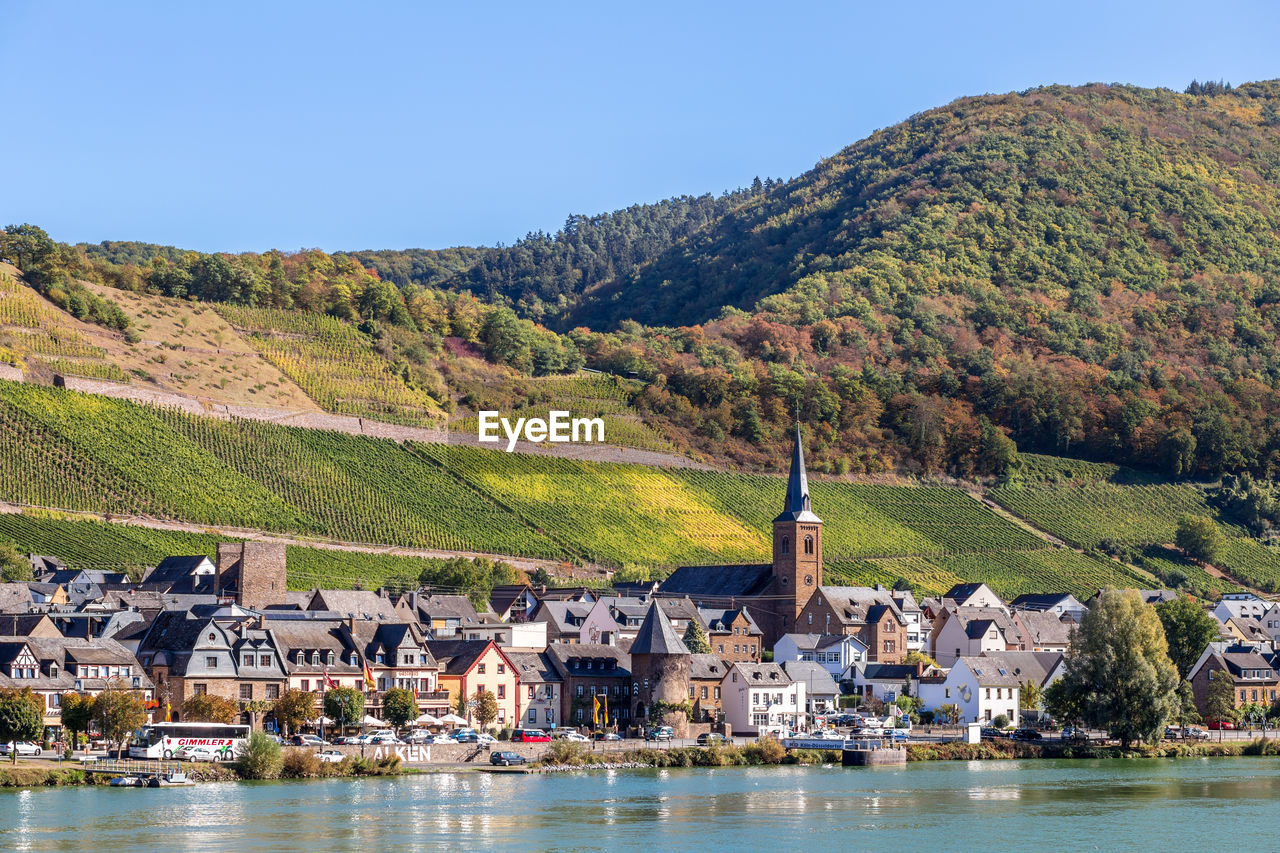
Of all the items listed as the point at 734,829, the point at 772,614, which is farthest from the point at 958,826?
the point at 772,614

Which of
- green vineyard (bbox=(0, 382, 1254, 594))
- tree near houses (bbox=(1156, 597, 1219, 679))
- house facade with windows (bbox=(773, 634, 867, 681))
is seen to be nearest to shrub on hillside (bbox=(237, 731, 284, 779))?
house facade with windows (bbox=(773, 634, 867, 681))

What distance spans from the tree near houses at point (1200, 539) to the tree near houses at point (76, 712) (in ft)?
286

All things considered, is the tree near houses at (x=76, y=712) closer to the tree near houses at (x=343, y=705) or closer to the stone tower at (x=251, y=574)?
the tree near houses at (x=343, y=705)

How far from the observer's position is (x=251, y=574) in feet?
278

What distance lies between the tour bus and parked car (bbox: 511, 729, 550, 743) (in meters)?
11.4

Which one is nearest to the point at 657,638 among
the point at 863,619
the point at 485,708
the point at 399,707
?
the point at 485,708

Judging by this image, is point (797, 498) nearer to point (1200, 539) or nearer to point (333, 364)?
point (1200, 539)

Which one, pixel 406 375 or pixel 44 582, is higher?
pixel 406 375

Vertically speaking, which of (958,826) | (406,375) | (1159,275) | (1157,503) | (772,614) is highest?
(1159,275)

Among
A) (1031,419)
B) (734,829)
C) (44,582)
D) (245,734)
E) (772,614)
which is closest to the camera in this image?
(734,829)

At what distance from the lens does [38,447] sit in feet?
345

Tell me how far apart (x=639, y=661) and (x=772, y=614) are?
2705 cm

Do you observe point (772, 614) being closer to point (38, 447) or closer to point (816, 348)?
point (38, 447)

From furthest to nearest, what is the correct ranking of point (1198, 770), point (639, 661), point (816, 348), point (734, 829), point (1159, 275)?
1. point (1159, 275)
2. point (816, 348)
3. point (639, 661)
4. point (1198, 770)
5. point (734, 829)
